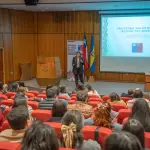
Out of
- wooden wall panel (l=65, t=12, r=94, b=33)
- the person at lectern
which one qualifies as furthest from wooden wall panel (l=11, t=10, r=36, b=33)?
the person at lectern

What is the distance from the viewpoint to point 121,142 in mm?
1523

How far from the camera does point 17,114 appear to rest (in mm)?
2426

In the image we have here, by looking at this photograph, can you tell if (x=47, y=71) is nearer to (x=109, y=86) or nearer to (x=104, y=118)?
(x=109, y=86)

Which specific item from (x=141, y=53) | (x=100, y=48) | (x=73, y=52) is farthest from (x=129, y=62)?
(x=73, y=52)

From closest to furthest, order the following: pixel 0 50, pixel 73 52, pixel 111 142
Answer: pixel 111 142
pixel 0 50
pixel 73 52

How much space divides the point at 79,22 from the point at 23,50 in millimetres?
2678

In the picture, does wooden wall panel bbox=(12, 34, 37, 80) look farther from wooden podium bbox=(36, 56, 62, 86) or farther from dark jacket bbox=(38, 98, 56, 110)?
dark jacket bbox=(38, 98, 56, 110)

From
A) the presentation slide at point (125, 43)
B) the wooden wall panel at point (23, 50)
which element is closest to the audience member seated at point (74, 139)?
the presentation slide at point (125, 43)

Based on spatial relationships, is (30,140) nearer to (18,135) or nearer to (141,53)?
(18,135)

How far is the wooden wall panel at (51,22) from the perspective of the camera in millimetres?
11563

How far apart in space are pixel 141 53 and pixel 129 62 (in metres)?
0.62

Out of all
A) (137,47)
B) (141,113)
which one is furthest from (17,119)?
(137,47)

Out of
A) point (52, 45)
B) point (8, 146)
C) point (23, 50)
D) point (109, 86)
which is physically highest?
point (52, 45)

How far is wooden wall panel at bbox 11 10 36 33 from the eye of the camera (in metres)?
10.9
